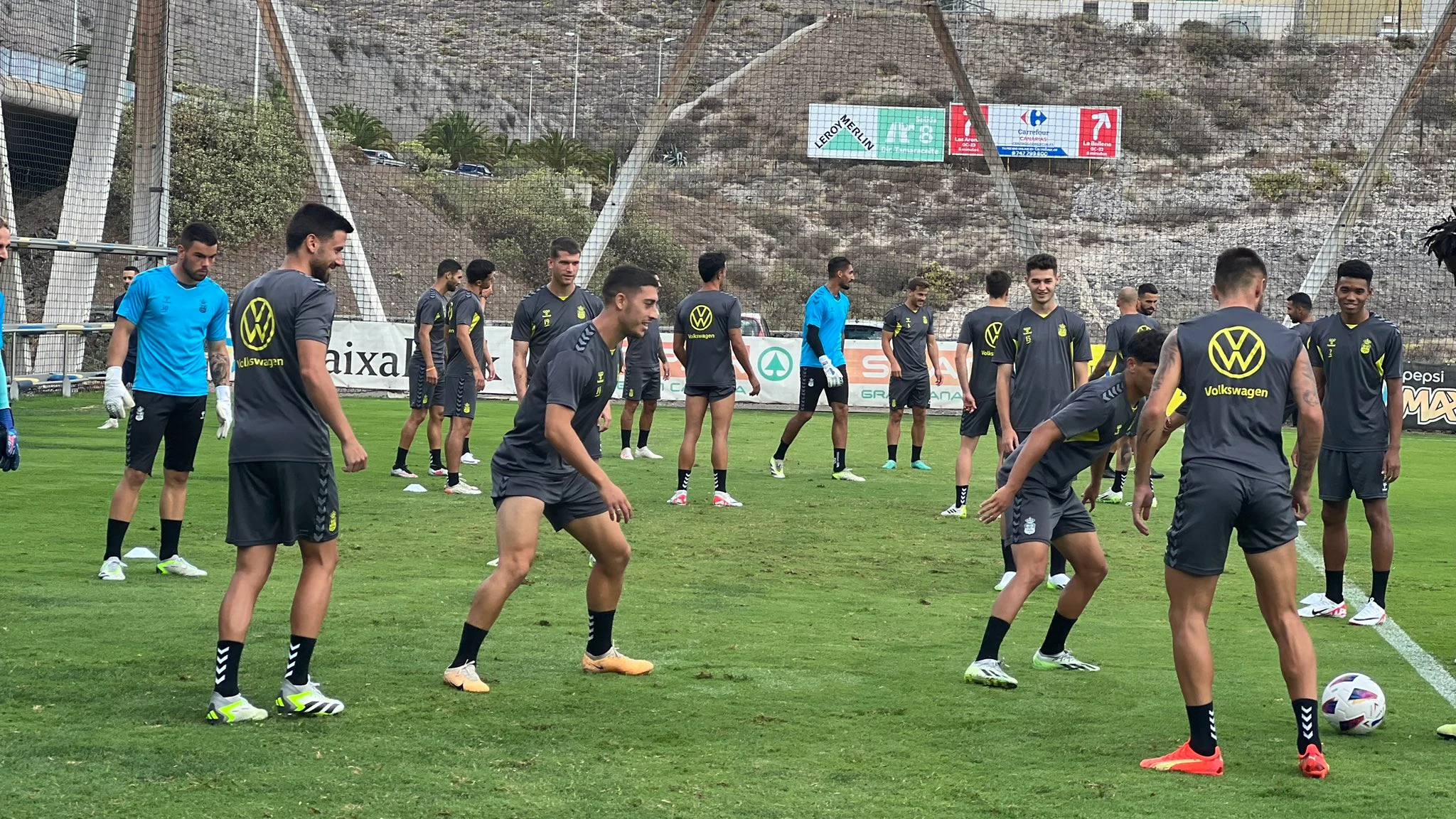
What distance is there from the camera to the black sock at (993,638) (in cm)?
659

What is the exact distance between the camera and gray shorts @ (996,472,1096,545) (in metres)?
6.90

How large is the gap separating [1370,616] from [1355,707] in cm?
267

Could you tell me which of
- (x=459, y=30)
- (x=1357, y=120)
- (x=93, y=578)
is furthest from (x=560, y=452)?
(x=459, y=30)

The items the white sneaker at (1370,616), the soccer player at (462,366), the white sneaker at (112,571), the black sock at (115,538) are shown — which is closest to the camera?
the white sneaker at (1370,616)

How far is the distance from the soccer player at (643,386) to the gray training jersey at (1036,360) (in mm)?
7231

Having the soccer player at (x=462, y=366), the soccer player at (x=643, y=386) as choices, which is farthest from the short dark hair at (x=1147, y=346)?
the soccer player at (x=643, y=386)

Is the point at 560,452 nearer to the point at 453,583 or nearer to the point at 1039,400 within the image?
the point at 453,583

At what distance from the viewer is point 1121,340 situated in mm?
13297

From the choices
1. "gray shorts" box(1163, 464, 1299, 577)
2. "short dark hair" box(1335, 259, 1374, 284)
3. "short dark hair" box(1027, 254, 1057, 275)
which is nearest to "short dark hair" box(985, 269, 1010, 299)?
"short dark hair" box(1027, 254, 1057, 275)

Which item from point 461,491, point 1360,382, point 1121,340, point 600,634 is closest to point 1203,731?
point 600,634

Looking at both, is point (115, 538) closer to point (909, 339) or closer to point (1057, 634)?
point (1057, 634)

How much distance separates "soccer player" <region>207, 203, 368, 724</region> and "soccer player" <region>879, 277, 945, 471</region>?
10.8m

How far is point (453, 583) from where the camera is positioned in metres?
8.82

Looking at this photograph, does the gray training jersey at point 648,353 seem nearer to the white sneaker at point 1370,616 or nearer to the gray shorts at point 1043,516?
the white sneaker at point 1370,616
